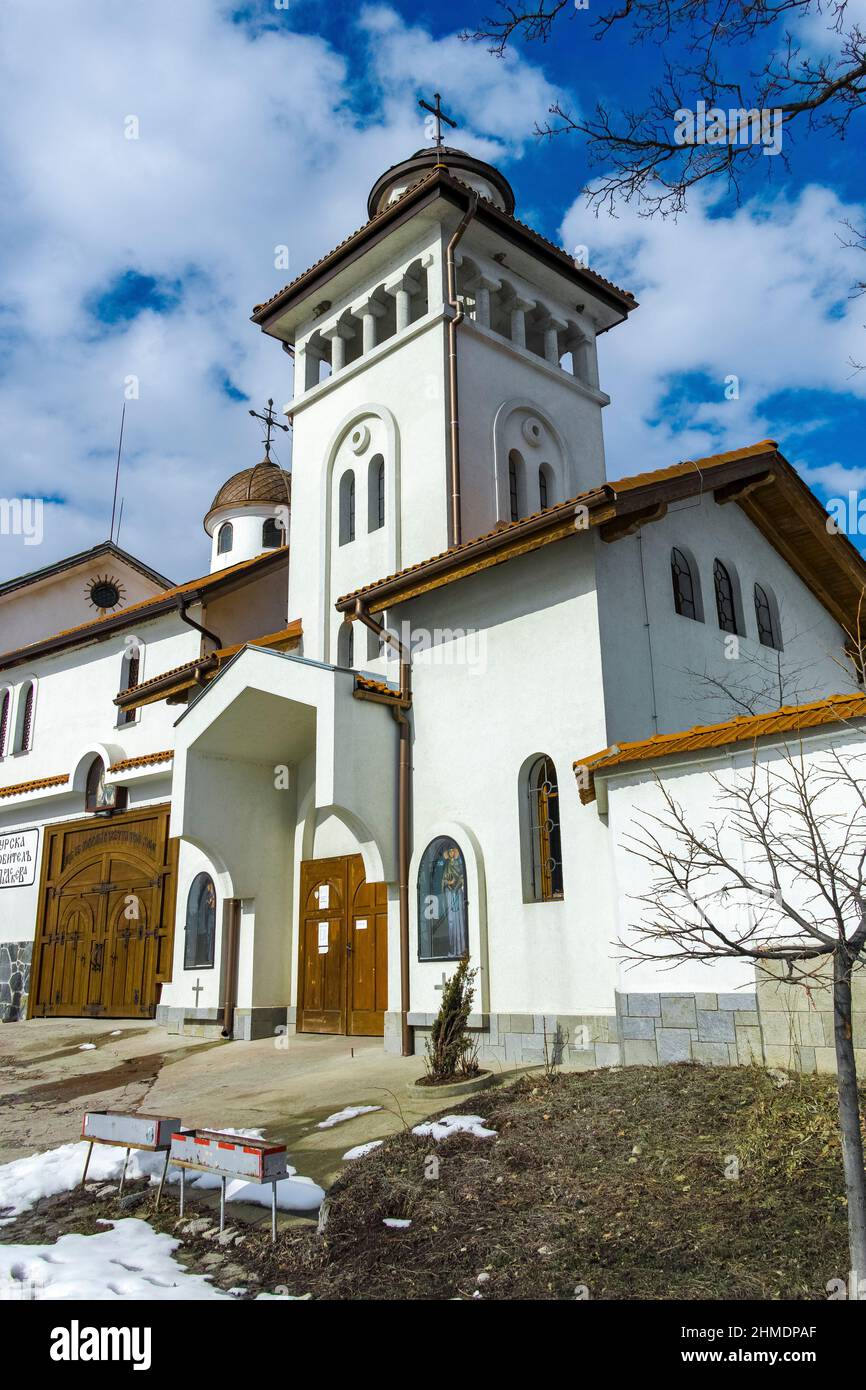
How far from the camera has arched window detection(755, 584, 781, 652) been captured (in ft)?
48.1

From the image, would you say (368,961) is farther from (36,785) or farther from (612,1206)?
(36,785)

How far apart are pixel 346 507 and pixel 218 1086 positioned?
9.39 meters

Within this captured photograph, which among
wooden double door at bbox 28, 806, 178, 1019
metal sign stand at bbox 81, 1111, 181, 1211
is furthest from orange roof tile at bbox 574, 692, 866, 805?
wooden double door at bbox 28, 806, 178, 1019

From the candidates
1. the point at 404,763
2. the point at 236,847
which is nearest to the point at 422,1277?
the point at 404,763

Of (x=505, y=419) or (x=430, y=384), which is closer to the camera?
(x=430, y=384)

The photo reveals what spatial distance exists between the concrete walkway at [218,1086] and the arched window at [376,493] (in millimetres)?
7706

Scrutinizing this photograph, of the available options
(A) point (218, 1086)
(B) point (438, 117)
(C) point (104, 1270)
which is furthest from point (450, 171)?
(C) point (104, 1270)

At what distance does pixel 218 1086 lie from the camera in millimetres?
10805

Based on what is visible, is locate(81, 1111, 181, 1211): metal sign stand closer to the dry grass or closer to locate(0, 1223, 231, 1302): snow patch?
locate(0, 1223, 231, 1302): snow patch

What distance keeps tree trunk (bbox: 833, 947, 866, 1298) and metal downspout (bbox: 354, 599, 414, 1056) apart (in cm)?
812

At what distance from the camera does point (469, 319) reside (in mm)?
15523

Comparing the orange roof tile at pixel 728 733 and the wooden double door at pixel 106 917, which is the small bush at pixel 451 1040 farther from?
the wooden double door at pixel 106 917
